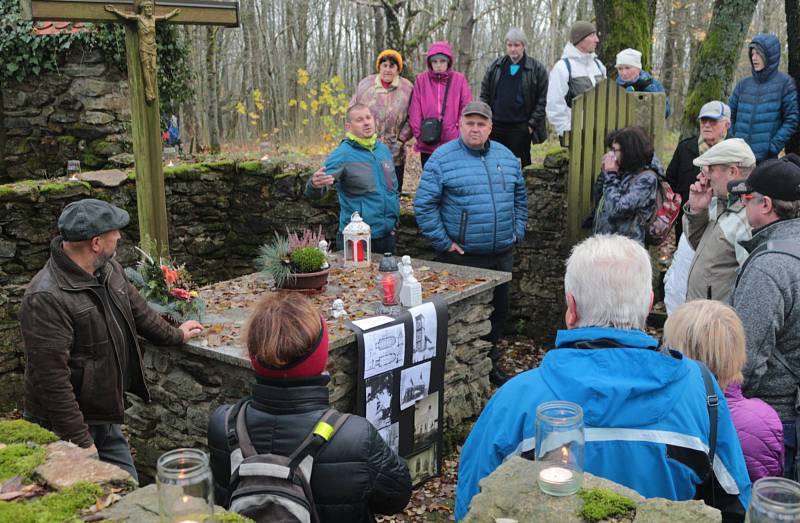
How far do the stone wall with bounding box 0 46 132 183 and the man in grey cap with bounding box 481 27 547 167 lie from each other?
13.7ft

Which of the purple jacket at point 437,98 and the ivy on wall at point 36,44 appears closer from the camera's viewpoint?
the purple jacket at point 437,98

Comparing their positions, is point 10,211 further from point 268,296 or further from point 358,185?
point 268,296

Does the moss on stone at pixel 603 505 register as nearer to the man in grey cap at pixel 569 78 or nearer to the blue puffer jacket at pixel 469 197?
the blue puffer jacket at pixel 469 197

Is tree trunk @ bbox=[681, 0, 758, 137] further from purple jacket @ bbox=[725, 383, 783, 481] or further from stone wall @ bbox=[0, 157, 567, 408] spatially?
purple jacket @ bbox=[725, 383, 783, 481]

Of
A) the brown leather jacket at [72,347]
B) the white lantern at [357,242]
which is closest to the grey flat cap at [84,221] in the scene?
the brown leather jacket at [72,347]

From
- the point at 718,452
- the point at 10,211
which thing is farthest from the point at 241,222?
the point at 718,452

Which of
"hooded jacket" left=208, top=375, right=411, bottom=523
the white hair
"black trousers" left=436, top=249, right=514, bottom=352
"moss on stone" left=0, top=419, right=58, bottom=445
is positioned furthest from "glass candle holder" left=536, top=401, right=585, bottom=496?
"black trousers" left=436, top=249, right=514, bottom=352

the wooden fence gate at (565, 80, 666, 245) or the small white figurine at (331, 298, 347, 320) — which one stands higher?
the wooden fence gate at (565, 80, 666, 245)

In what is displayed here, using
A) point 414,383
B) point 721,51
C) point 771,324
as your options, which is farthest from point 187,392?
point 721,51

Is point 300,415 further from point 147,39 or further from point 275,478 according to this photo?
point 147,39

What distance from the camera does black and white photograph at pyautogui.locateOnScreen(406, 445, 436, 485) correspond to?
191 inches

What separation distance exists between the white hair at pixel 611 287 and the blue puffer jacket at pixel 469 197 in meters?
3.30

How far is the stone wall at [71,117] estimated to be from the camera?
328 inches

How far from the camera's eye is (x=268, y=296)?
2615mm
